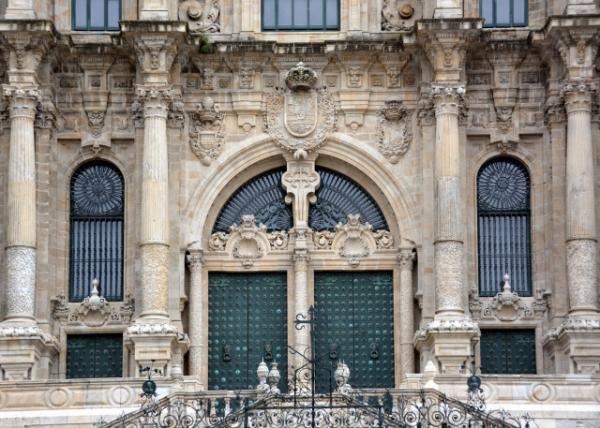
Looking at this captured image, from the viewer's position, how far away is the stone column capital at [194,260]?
4841cm

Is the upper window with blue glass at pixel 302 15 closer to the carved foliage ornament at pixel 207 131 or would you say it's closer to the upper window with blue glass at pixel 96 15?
the carved foliage ornament at pixel 207 131

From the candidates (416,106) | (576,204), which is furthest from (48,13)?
(576,204)

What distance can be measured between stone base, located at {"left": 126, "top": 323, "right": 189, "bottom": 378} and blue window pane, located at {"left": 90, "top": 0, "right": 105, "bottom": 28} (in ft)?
22.8

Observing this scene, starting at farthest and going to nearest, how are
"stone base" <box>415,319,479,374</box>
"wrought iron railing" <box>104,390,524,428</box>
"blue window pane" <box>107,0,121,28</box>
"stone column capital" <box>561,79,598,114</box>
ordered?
"blue window pane" <box>107,0,121,28</box>, "stone column capital" <box>561,79,598,114</box>, "stone base" <box>415,319,479,374</box>, "wrought iron railing" <box>104,390,524,428</box>

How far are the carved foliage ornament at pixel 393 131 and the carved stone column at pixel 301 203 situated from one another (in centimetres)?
154

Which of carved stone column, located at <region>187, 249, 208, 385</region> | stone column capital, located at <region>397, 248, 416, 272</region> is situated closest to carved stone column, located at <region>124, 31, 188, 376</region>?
carved stone column, located at <region>187, 249, 208, 385</region>

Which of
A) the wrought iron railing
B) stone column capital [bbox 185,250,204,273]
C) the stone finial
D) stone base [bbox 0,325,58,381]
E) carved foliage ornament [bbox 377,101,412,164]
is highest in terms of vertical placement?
the stone finial

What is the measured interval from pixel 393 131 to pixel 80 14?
713 centimetres

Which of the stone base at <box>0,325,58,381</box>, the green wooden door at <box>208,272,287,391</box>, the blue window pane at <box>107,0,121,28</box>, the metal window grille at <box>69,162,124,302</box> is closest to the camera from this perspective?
the stone base at <box>0,325,58,381</box>

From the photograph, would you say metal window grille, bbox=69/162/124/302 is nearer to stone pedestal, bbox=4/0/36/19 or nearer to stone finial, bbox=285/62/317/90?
stone pedestal, bbox=4/0/36/19

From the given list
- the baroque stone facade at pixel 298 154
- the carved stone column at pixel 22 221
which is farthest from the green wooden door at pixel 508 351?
A: the carved stone column at pixel 22 221

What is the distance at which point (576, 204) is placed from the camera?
47250 mm

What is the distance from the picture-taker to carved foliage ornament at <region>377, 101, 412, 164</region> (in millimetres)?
48969

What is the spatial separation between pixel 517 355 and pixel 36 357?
9.97 meters
